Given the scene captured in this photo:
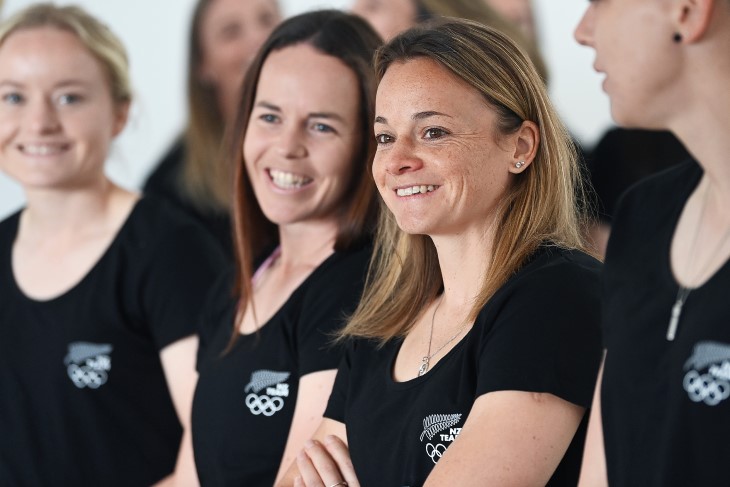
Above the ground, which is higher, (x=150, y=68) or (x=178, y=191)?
(x=150, y=68)

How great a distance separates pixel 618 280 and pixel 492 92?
1.43 ft

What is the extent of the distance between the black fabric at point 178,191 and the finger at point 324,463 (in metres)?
1.62

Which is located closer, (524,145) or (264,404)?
(524,145)

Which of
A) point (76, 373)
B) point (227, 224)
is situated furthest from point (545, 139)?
point (227, 224)

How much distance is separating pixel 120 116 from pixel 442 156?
51.2 inches

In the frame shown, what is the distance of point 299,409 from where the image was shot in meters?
2.16

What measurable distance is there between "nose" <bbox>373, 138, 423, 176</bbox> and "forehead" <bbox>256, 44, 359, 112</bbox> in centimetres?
43

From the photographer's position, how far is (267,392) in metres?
2.23

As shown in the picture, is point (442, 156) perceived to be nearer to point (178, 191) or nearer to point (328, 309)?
point (328, 309)

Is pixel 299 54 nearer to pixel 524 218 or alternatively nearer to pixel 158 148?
pixel 524 218

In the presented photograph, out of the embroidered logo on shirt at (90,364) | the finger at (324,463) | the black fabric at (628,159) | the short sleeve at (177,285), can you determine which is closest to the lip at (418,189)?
the finger at (324,463)

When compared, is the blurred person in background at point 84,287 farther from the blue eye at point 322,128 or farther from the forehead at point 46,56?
the blue eye at point 322,128

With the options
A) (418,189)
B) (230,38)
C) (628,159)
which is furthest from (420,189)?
(230,38)

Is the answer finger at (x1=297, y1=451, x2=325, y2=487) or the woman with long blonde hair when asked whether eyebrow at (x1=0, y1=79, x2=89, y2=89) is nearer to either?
the woman with long blonde hair
